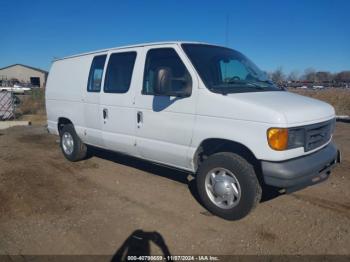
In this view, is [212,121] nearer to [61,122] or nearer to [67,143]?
[67,143]

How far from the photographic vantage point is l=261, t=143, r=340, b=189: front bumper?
353 cm

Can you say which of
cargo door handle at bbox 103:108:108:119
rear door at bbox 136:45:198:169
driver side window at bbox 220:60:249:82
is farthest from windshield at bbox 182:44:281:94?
cargo door handle at bbox 103:108:108:119

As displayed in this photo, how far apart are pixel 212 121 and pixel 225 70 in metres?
1.01

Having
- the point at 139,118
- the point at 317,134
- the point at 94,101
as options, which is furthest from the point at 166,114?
the point at 317,134

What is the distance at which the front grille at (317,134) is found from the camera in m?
3.75

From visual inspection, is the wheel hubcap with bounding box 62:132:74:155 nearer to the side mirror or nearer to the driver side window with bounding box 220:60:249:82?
the side mirror

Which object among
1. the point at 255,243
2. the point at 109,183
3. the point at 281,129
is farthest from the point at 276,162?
the point at 109,183

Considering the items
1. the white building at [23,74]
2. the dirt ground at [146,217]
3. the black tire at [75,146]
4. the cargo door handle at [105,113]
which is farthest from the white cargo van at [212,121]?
the white building at [23,74]

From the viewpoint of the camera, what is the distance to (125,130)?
5.18m

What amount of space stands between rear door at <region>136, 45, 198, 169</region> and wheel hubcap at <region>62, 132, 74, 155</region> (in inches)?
92.0

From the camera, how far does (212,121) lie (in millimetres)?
4020

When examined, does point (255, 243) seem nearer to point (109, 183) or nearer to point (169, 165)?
point (169, 165)

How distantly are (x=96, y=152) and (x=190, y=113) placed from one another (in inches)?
161

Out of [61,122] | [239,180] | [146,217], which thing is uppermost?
[61,122]
